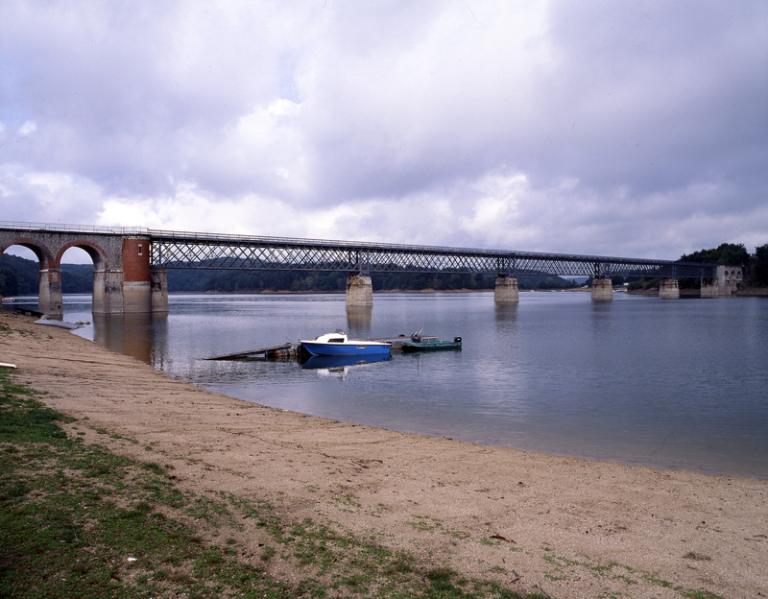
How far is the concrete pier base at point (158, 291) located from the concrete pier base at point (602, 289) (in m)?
141

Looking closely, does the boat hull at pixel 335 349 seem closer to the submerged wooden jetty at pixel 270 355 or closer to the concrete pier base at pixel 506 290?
the submerged wooden jetty at pixel 270 355

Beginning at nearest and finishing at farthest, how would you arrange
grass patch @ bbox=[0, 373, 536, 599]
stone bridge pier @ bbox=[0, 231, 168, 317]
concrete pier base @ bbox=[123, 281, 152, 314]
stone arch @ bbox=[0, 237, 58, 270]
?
grass patch @ bbox=[0, 373, 536, 599] < stone bridge pier @ bbox=[0, 231, 168, 317] < stone arch @ bbox=[0, 237, 58, 270] < concrete pier base @ bbox=[123, 281, 152, 314]

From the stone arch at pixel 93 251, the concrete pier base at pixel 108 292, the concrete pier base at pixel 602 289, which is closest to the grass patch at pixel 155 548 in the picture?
the stone arch at pixel 93 251

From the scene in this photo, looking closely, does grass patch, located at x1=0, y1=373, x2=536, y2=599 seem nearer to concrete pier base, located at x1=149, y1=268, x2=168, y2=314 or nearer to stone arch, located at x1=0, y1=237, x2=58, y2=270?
stone arch, located at x1=0, y1=237, x2=58, y2=270

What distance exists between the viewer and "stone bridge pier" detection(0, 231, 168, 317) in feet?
281

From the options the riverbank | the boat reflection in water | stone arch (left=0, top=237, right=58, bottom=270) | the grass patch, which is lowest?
the boat reflection in water

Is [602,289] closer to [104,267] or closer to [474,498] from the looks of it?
[104,267]

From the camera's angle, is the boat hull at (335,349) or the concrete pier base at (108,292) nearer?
the boat hull at (335,349)

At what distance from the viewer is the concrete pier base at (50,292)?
277ft

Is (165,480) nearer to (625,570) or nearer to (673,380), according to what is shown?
(625,570)

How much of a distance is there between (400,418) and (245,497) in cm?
1436

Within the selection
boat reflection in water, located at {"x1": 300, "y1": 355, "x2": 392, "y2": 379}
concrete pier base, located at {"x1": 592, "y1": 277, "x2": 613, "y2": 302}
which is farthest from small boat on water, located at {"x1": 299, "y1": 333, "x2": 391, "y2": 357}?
concrete pier base, located at {"x1": 592, "y1": 277, "x2": 613, "y2": 302}

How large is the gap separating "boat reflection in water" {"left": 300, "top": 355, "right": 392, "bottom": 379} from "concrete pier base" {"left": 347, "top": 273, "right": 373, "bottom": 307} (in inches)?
3455

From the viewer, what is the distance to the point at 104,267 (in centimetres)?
9400
